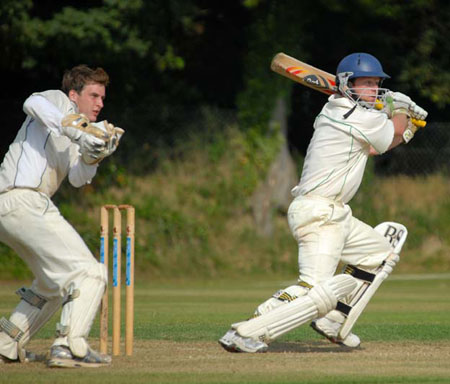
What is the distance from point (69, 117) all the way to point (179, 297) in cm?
718

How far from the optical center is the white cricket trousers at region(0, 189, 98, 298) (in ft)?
18.4

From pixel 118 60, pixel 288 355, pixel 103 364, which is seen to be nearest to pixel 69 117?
pixel 103 364

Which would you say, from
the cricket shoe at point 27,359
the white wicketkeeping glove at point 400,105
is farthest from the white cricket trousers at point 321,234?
the cricket shoe at point 27,359

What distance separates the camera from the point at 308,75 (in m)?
6.89

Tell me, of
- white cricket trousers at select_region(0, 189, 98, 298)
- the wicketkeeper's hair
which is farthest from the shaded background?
white cricket trousers at select_region(0, 189, 98, 298)

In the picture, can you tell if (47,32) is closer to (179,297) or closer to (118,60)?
(118,60)

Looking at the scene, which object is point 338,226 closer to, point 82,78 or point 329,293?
point 329,293

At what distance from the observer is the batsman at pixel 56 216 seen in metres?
5.52

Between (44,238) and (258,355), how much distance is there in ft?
4.32

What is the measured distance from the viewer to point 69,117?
5.54 metres

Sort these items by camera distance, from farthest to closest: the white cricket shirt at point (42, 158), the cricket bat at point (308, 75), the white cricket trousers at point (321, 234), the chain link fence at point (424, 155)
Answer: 1. the chain link fence at point (424, 155)
2. the cricket bat at point (308, 75)
3. the white cricket trousers at point (321, 234)
4. the white cricket shirt at point (42, 158)

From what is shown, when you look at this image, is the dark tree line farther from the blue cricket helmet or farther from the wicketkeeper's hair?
the wicketkeeper's hair

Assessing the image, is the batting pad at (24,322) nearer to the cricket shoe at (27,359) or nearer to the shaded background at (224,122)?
the cricket shoe at (27,359)

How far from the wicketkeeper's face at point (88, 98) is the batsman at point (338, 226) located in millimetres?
1210
